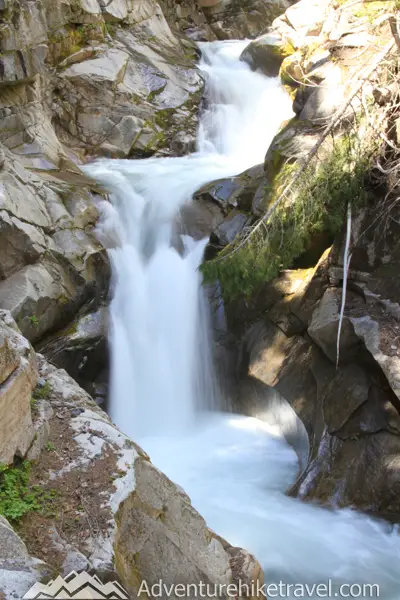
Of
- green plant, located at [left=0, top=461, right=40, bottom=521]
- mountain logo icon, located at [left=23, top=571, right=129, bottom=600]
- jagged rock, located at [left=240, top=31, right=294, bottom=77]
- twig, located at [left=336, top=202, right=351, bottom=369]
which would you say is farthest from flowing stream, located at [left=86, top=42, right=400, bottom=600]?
jagged rock, located at [left=240, top=31, right=294, bottom=77]

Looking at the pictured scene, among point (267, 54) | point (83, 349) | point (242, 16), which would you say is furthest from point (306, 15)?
point (83, 349)

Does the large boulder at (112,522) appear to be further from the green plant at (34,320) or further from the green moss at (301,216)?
the green plant at (34,320)

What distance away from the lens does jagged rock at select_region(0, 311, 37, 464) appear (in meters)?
4.21

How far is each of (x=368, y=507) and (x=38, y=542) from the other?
4.04m

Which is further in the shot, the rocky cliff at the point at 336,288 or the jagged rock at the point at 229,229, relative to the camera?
the jagged rock at the point at 229,229

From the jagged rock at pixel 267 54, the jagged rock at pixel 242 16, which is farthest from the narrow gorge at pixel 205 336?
the jagged rock at pixel 242 16

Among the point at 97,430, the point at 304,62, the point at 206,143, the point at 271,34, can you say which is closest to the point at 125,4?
the point at 271,34

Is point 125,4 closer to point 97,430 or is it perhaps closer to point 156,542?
point 97,430

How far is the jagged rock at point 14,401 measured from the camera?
4.21 m

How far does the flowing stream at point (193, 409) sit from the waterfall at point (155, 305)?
0.02 metres

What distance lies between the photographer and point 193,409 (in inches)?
358

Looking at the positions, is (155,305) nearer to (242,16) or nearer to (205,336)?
(205,336)

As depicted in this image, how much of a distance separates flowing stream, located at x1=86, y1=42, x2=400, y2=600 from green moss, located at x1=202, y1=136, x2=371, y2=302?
222 cm

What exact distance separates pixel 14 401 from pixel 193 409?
5.01 metres
